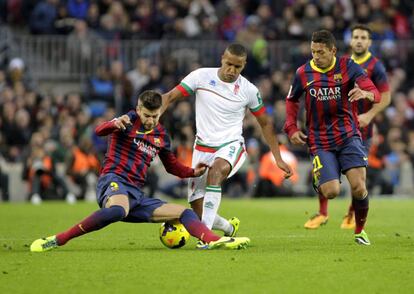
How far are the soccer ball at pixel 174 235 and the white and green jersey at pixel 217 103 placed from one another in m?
1.14

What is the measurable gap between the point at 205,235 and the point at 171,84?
47.8ft

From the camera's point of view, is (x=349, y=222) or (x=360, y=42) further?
(x=349, y=222)

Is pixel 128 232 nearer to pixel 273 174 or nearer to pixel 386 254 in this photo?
pixel 386 254

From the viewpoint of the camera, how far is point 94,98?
25.4 metres

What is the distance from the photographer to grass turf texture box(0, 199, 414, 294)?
Result: 8.06 metres

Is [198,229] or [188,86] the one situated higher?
[188,86]

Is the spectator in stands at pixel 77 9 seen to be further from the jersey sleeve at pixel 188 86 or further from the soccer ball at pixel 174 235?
the soccer ball at pixel 174 235

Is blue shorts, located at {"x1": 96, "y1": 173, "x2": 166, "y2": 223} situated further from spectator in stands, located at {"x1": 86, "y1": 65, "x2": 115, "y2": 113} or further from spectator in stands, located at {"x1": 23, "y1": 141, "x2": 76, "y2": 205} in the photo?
spectator in stands, located at {"x1": 86, "y1": 65, "x2": 115, "y2": 113}

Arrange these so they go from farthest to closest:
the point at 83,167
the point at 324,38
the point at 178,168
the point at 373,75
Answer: the point at 83,167, the point at 373,75, the point at 324,38, the point at 178,168

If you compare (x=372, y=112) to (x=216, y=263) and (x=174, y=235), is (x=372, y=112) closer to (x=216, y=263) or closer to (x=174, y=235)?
(x=174, y=235)

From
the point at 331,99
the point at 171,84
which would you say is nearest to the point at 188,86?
the point at 331,99

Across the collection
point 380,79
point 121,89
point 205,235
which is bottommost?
point 205,235

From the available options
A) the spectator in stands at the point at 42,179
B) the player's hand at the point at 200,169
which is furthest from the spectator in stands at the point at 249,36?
the player's hand at the point at 200,169

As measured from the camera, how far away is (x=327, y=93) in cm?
1144
